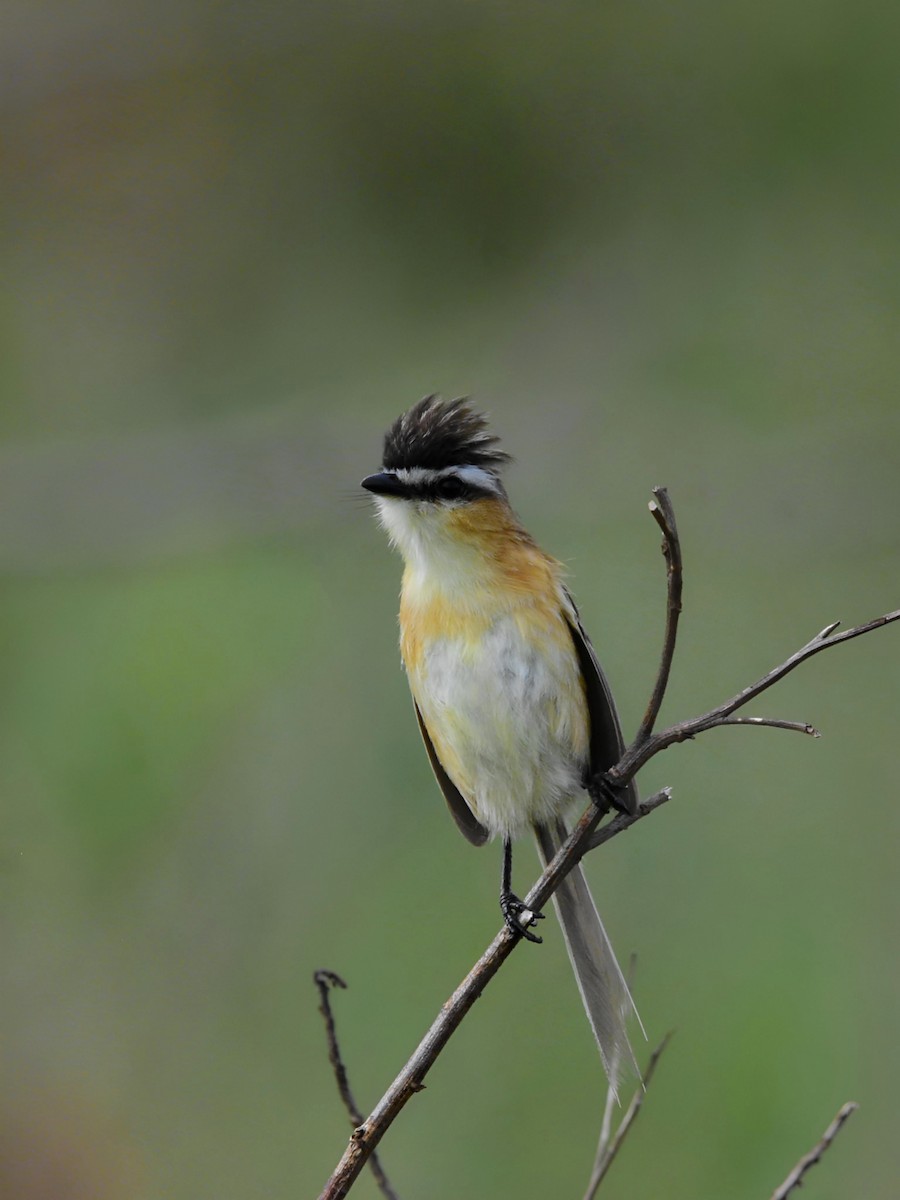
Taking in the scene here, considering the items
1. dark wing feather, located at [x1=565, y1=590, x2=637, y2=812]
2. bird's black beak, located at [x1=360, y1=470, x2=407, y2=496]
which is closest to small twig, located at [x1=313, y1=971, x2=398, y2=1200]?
dark wing feather, located at [x1=565, y1=590, x2=637, y2=812]

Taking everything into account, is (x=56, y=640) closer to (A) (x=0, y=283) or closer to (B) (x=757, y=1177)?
(A) (x=0, y=283)

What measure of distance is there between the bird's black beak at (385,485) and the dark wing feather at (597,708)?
0.39 meters

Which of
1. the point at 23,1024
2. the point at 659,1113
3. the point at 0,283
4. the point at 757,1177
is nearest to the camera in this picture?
the point at 757,1177

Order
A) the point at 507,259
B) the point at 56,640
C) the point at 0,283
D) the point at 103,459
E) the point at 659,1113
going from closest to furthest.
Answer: the point at 659,1113, the point at 56,640, the point at 103,459, the point at 507,259, the point at 0,283

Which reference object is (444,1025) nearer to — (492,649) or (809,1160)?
(809,1160)

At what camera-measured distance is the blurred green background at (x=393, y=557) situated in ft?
13.3

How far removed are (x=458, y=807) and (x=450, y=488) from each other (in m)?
0.71

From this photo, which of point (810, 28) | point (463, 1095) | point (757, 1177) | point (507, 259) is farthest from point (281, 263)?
point (757, 1177)

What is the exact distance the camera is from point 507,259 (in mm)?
6230

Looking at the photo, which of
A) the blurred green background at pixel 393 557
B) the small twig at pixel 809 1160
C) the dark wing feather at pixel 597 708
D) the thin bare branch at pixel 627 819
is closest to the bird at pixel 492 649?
the dark wing feather at pixel 597 708

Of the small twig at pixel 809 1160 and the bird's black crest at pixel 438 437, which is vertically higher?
the bird's black crest at pixel 438 437

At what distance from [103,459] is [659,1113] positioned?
362 cm

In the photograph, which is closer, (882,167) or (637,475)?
(637,475)

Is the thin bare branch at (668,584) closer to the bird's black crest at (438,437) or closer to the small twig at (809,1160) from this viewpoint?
the small twig at (809,1160)
